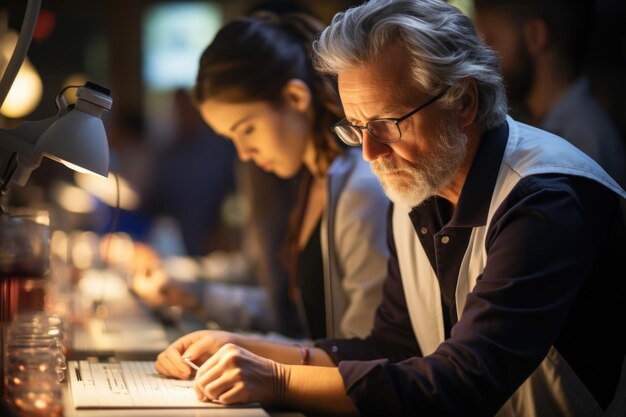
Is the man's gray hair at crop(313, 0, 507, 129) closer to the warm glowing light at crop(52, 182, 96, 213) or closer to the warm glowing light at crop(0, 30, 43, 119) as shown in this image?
the warm glowing light at crop(0, 30, 43, 119)

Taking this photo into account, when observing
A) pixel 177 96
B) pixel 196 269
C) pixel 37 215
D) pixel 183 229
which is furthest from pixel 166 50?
pixel 37 215

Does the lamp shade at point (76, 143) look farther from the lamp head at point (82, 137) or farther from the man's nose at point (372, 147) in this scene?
the man's nose at point (372, 147)

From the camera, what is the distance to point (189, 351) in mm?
2025

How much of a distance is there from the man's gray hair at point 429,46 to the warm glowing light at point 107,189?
7.82 feet

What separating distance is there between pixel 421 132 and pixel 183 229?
5344 millimetres

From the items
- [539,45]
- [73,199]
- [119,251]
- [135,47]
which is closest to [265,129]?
[539,45]

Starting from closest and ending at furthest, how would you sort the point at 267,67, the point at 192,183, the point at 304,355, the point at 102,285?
the point at 304,355 → the point at 267,67 → the point at 102,285 → the point at 192,183

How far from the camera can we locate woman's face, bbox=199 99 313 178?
273 centimetres

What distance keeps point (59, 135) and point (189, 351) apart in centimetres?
55

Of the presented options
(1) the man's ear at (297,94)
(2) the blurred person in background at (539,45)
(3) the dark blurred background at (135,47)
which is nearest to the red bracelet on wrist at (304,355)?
(1) the man's ear at (297,94)

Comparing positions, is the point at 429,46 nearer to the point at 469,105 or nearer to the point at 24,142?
the point at 469,105

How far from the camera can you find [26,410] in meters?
1.69

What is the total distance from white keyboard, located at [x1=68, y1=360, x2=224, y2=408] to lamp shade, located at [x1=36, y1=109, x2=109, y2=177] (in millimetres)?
435

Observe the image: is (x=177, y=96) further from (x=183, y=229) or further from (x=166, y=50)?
(x=166, y=50)
